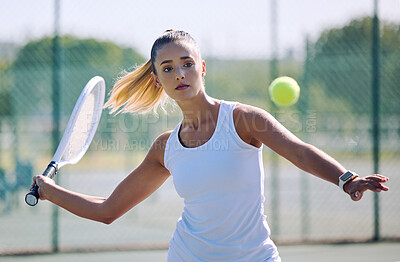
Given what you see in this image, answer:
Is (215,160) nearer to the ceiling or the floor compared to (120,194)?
nearer to the ceiling

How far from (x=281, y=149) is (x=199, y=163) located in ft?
1.08

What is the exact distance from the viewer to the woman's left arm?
1.65 meters

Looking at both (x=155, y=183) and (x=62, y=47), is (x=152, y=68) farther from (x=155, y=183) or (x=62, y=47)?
(x=62, y=47)

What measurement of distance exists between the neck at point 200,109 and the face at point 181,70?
38 millimetres

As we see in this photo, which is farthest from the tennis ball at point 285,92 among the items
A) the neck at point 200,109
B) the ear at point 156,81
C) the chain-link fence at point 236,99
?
the neck at point 200,109

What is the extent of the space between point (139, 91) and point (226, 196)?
80 centimetres

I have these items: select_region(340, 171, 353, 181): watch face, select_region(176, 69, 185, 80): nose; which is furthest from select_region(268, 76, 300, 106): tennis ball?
select_region(340, 171, 353, 181): watch face

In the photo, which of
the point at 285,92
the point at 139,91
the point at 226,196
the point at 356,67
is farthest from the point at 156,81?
the point at 356,67

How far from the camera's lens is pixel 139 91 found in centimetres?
260

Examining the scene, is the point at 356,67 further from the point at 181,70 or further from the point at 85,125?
the point at 181,70

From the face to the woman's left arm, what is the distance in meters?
0.20

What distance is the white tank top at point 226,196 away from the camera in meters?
2.04

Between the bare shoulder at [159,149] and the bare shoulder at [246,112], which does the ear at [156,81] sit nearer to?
the bare shoulder at [159,149]

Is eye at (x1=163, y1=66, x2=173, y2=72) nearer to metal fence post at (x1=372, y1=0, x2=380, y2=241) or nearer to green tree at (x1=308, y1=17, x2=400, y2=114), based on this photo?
green tree at (x1=308, y1=17, x2=400, y2=114)
